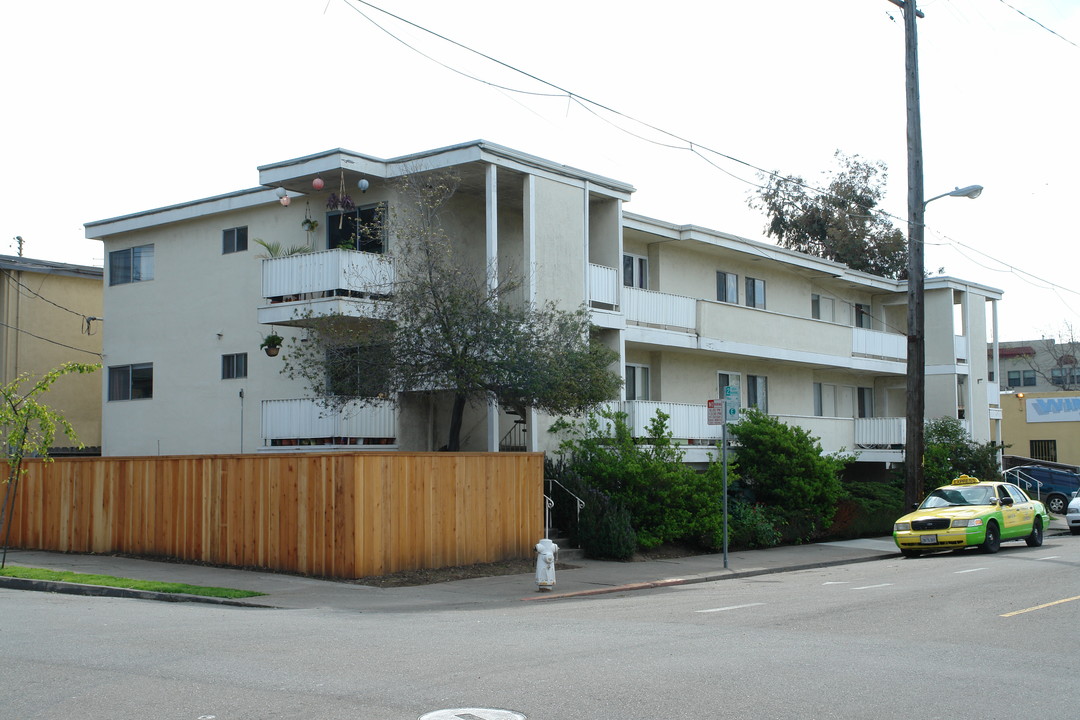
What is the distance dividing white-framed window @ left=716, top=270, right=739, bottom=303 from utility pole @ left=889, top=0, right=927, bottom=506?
7.63 m

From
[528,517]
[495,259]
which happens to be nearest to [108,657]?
[528,517]

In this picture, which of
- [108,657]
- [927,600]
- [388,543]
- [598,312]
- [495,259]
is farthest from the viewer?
[598,312]

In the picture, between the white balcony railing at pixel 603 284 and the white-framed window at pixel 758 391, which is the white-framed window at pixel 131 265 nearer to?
the white balcony railing at pixel 603 284

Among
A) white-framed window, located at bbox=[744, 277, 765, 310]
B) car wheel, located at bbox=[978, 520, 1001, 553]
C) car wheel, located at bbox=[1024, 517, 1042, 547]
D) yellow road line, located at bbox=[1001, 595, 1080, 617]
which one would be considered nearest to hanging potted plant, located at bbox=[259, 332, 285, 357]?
white-framed window, located at bbox=[744, 277, 765, 310]

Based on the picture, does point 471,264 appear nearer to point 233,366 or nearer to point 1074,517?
point 233,366

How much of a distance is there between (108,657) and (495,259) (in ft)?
43.0

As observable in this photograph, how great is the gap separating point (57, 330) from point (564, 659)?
87.7 feet

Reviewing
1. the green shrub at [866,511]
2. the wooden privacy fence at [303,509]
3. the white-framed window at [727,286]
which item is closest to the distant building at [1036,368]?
the white-framed window at [727,286]

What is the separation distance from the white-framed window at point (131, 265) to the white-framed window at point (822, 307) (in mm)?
20344

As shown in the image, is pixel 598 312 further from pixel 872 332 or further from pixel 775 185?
pixel 775 185

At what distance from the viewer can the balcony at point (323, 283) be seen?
21.2 metres

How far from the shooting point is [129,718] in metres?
7.02

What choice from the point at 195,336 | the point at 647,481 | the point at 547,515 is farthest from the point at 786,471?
the point at 195,336

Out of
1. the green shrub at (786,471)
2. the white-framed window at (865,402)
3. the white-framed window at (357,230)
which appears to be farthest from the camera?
the white-framed window at (865,402)
